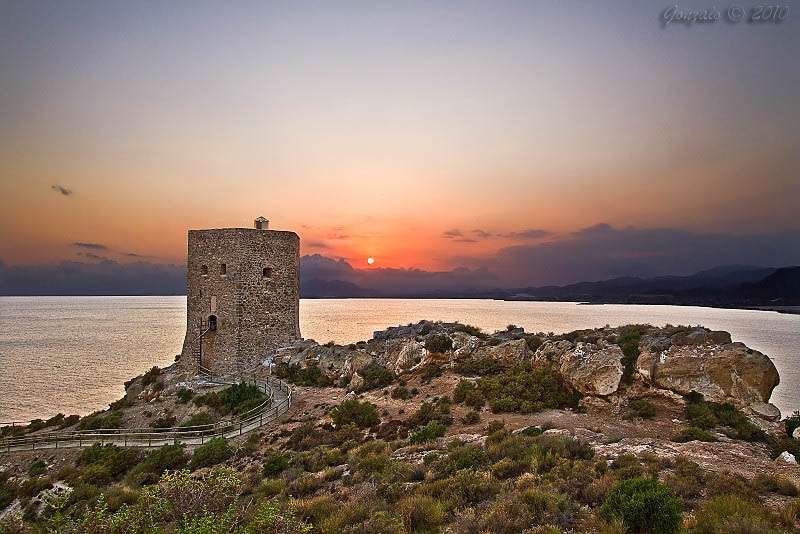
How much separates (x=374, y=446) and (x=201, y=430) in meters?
8.66

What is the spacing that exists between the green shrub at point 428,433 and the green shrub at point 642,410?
535 cm

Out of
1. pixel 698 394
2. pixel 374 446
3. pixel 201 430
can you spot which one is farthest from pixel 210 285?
pixel 698 394

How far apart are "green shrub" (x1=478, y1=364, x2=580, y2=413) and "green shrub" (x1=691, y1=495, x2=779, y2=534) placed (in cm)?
733

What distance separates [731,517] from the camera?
236 inches

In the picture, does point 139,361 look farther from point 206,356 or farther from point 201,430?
point 201,430

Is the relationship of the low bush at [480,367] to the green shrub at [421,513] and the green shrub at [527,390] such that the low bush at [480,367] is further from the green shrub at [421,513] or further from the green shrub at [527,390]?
the green shrub at [421,513]

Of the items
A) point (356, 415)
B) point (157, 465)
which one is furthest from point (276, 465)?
point (157, 465)

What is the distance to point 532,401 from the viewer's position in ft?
47.0

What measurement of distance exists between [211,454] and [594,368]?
12370 mm

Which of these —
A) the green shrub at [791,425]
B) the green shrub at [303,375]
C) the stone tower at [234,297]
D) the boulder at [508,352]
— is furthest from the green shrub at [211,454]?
the green shrub at [791,425]

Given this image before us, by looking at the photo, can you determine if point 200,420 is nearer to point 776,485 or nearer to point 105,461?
point 105,461

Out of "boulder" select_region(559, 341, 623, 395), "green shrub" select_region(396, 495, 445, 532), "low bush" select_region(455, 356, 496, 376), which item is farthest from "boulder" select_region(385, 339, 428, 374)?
Result: "green shrub" select_region(396, 495, 445, 532)

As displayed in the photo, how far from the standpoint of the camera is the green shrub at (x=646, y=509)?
19.7 feet

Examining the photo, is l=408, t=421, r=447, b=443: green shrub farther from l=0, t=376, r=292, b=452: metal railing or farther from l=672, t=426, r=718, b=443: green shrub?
l=0, t=376, r=292, b=452: metal railing
